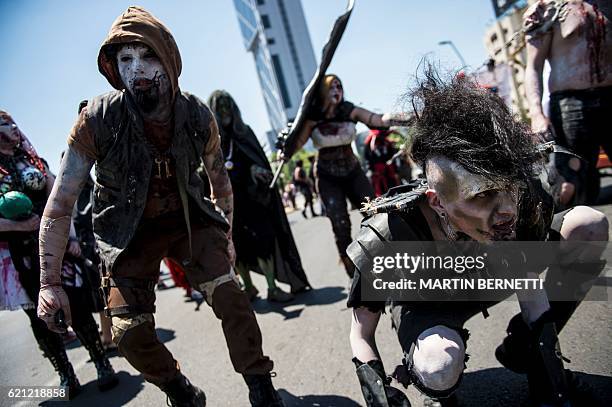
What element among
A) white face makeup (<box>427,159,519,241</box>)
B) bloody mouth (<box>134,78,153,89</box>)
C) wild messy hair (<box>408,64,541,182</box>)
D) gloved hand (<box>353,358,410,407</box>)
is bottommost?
gloved hand (<box>353,358,410,407</box>)

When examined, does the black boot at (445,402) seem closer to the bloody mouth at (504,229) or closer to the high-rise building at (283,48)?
the bloody mouth at (504,229)

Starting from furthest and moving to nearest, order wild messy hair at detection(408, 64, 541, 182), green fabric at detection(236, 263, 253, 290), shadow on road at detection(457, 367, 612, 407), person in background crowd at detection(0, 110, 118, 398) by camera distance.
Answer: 1. green fabric at detection(236, 263, 253, 290)
2. person in background crowd at detection(0, 110, 118, 398)
3. shadow on road at detection(457, 367, 612, 407)
4. wild messy hair at detection(408, 64, 541, 182)

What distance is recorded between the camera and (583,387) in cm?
174

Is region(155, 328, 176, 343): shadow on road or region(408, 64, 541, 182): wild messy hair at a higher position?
region(408, 64, 541, 182): wild messy hair

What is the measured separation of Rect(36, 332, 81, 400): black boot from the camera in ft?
9.70

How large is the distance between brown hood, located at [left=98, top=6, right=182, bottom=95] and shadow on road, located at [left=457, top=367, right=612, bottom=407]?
2017 mm

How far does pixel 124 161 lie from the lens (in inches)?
78.5

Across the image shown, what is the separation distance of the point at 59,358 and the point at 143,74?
224cm

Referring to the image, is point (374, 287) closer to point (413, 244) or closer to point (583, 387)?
point (413, 244)

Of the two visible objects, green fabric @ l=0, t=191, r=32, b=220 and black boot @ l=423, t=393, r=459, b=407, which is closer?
black boot @ l=423, t=393, r=459, b=407

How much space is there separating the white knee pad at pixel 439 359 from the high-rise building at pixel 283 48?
9839 cm

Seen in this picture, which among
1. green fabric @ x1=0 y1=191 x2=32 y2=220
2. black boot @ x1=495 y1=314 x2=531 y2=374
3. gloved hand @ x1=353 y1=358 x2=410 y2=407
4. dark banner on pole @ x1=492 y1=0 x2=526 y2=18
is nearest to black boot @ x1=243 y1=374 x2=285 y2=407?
gloved hand @ x1=353 y1=358 x2=410 y2=407

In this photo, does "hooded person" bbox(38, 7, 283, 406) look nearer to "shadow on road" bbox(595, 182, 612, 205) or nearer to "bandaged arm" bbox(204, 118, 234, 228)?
"bandaged arm" bbox(204, 118, 234, 228)

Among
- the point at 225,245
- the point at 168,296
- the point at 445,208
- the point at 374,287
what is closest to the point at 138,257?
the point at 225,245
